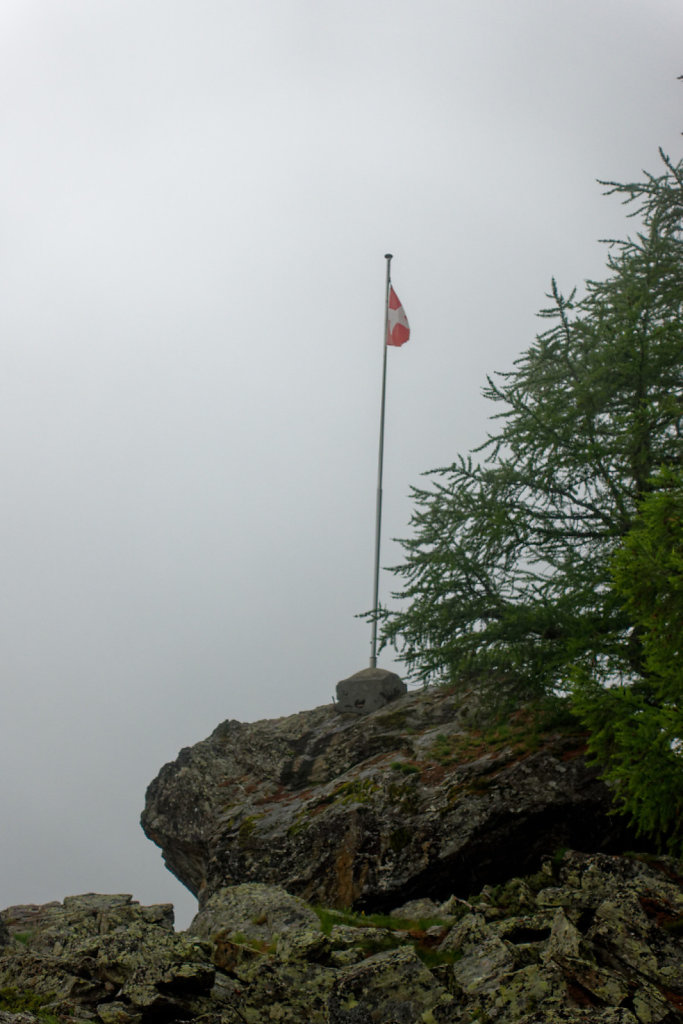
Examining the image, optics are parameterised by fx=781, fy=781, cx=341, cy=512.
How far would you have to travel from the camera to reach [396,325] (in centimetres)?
2395

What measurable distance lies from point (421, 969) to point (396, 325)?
19.4 metres

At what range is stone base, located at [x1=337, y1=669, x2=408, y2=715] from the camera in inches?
739

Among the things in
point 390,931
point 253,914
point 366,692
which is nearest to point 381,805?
point 253,914

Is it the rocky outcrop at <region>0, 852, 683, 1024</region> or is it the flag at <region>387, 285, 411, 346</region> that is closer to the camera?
the rocky outcrop at <region>0, 852, 683, 1024</region>

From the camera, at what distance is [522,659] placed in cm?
1245

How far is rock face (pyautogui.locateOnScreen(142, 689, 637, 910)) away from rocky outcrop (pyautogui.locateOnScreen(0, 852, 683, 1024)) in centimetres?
201

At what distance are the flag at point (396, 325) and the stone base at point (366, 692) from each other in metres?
10.2

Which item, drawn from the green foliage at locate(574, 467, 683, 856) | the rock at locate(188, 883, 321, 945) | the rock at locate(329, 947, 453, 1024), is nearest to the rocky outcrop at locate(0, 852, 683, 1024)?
the rock at locate(329, 947, 453, 1024)

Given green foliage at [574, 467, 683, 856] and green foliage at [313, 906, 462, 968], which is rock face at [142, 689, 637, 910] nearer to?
green foliage at [313, 906, 462, 968]

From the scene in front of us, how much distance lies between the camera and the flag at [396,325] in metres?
23.8

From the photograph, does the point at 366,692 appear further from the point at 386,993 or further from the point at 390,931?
the point at 386,993

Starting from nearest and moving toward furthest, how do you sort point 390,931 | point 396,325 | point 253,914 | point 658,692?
point 658,692 → point 390,931 → point 253,914 → point 396,325

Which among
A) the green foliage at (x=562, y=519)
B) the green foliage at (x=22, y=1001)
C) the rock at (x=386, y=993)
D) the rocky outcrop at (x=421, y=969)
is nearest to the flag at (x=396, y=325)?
the green foliage at (x=562, y=519)

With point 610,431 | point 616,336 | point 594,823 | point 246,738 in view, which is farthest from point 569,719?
point 246,738
